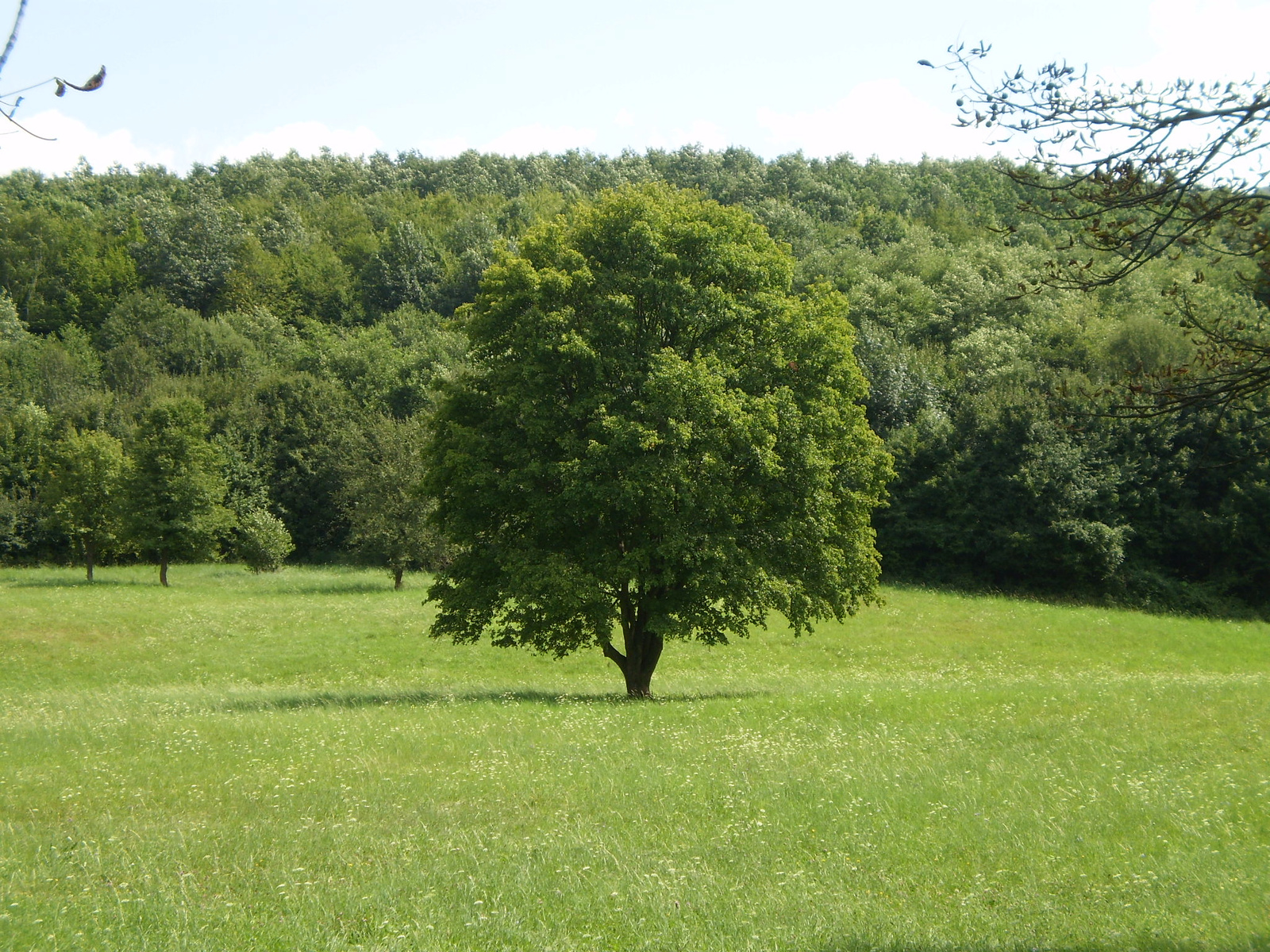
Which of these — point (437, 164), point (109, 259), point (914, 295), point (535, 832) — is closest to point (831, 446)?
point (535, 832)

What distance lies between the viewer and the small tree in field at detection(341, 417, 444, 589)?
173 ft

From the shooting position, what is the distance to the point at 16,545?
68750mm

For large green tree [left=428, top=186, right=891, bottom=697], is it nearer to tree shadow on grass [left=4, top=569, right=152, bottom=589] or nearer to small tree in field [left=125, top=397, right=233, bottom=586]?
small tree in field [left=125, top=397, right=233, bottom=586]

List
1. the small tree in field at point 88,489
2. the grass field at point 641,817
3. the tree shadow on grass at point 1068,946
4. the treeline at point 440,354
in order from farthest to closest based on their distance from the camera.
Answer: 1. the small tree in field at point 88,489
2. the treeline at point 440,354
3. the grass field at point 641,817
4. the tree shadow on grass at point 1068,946

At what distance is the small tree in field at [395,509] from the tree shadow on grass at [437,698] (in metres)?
26.4

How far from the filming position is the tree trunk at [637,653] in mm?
24250

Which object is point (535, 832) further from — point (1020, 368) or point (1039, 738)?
point (1020, 368)

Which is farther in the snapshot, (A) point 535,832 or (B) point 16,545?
(B) point 16,545

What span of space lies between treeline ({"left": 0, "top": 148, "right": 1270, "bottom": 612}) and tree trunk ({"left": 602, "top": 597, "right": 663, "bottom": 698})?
24.7ft

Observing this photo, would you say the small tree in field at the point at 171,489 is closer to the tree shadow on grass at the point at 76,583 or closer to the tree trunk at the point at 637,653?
the tree shadow on grass at the point at 76,583

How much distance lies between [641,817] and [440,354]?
77.6m

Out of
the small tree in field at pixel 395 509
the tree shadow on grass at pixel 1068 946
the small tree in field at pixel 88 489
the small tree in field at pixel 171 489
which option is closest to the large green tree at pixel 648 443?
the tree shadow on grass at pixel 1068 946

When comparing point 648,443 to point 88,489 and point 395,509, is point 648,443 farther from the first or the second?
point 88,489

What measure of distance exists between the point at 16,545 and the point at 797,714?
221 feet
